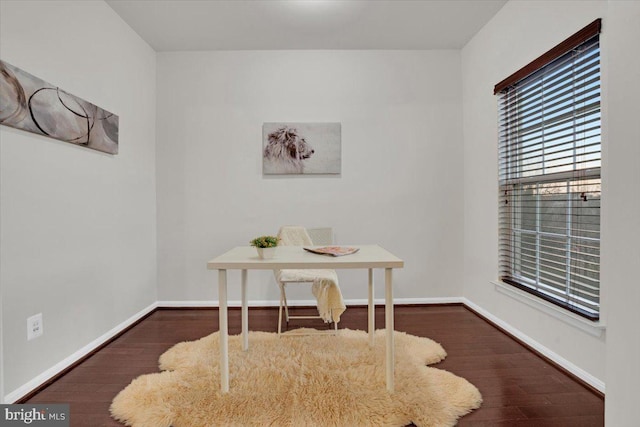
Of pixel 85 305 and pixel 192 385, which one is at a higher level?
pixel 85 305

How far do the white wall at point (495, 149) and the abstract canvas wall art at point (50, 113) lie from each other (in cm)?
320

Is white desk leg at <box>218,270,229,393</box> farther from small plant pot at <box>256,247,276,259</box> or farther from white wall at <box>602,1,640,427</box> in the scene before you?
white wall at <box>602,1,640,427</box>

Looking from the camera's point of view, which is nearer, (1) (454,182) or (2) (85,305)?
(2) (85,305)

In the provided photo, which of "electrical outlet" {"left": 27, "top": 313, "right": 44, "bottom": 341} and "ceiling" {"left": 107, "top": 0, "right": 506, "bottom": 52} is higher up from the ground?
"ceiling" {"left": 107, "top": 0, "right": 506, "bottom": 52}

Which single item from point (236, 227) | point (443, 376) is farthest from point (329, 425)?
point (236, 227)

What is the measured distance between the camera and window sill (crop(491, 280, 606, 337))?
1766 mm

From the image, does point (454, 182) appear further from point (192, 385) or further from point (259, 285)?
point (192, 385)

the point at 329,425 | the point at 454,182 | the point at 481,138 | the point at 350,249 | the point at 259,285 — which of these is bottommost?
the point at 329,425

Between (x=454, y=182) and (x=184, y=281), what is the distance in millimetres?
3018

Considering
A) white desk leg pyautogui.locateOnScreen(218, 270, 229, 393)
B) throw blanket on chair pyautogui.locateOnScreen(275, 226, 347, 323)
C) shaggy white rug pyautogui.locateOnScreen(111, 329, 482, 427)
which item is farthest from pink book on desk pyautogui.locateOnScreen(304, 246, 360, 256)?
shaggy white rug pyautogui.locateOnScreen(111, 329, 482, 427)

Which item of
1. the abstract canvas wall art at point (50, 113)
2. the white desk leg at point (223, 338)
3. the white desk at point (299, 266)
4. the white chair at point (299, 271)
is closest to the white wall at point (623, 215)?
the white desk at point (299, 266)

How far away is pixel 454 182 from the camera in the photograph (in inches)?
131

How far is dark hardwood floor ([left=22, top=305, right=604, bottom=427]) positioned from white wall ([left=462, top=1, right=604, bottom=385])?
0.18 meters

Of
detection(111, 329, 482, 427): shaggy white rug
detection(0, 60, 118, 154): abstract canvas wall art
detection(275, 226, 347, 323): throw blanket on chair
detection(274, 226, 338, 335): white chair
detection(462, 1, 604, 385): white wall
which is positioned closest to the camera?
detection(111, 329, 482, 427): shaggy white rug
